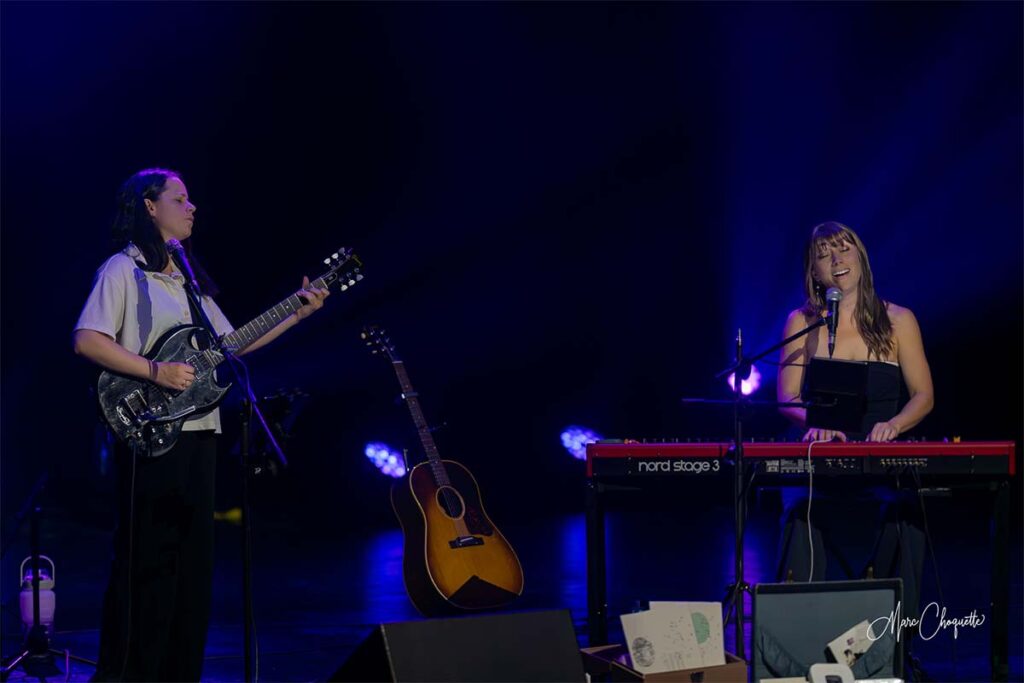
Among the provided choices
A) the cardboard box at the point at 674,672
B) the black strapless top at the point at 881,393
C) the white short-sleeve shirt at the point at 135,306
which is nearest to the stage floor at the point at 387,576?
the black strapless top at the point at 881,393

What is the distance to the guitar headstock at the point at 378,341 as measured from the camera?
4785 mm

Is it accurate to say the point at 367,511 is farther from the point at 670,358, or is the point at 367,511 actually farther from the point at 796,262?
the point at 796,262

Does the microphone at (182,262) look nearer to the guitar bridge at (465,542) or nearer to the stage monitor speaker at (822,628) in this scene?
the guitar bridge at (465,542)

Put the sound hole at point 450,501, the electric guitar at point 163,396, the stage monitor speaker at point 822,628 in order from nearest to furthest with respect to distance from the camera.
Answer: the stage monitor speaker at point 822,628 < the electric guitar at point 163,396 < the sound hole at point 450,501

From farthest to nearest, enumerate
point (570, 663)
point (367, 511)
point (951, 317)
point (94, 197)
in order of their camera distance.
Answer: point (367, 511)
point (951, 317)
point (94, 197)
point (570, 663)

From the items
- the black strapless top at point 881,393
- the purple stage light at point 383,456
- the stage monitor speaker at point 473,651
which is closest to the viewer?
the stage monitor speaker at point 473,651

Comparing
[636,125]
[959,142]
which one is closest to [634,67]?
[636,125]

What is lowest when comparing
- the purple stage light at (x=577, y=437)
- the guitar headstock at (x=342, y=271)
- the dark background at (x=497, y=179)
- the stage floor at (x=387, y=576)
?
the stage floor at (x=387, y=576)

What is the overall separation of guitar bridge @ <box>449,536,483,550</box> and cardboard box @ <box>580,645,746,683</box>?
95cm

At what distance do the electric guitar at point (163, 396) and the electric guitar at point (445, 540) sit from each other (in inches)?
37.0

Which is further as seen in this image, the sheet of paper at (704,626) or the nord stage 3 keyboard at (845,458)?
the nord stage 3 keyboard at (845,458)

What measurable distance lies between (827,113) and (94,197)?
537 cm

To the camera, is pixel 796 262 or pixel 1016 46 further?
pixel 796 262

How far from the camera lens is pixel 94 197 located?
7672 mm
